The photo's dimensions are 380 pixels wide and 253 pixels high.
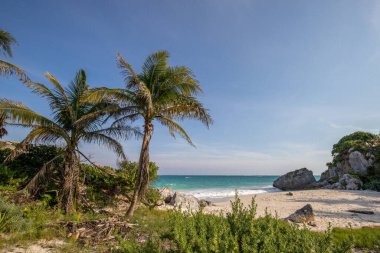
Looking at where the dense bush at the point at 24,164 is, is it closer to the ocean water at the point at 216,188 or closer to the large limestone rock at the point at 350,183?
the ocean water at the point at 216,188

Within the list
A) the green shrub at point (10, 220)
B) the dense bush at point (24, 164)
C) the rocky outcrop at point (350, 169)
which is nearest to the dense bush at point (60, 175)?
the dense bush at point (24, 164)

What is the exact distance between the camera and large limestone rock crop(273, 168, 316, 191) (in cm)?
3422

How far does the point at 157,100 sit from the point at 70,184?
4734 millimetres

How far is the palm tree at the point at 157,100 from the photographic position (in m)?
10.6

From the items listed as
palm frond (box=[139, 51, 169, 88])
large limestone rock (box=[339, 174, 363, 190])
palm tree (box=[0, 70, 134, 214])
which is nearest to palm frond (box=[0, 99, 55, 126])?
palm tree (box=[0, 70, 134, 214])

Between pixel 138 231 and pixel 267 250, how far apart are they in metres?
4.57

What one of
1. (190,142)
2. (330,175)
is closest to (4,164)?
(190,142)

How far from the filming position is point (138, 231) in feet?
25.2

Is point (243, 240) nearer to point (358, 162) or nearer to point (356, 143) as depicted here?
point (358, 162)

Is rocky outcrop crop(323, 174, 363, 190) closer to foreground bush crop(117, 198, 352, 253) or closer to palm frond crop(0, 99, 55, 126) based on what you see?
foreground bush crop(117, 198, 352, 253)

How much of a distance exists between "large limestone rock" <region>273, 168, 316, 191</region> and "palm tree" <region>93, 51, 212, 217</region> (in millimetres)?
28250

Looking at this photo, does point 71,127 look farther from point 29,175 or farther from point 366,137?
point 366,137

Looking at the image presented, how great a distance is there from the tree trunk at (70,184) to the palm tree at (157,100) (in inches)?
88.3

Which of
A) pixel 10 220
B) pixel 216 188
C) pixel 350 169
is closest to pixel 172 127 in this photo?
pixel 10 220
